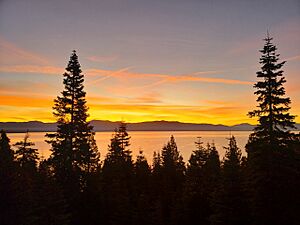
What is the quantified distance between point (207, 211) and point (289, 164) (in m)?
10.1

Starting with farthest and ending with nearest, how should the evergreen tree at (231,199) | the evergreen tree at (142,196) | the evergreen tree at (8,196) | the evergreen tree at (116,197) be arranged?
the evergreen tree at (142,196), the evergreen tree at (116,197), the evergreen tree at (231,199), the evergreen tree at (8,196)

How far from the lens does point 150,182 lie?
31.2m

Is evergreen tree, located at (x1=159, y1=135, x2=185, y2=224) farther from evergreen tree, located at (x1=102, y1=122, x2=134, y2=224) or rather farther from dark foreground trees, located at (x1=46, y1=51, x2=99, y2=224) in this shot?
dark foreground trees, located at (x1=46, y1=51, x2=99, y2=224)

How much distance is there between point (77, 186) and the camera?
68.9 feet

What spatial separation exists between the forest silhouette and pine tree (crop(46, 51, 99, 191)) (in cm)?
7

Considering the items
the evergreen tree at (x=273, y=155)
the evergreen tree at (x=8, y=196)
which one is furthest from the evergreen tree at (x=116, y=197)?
the evergreen tree at (x=273, y=155)

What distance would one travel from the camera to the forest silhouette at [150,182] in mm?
15992

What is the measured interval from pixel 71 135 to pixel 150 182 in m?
12.3

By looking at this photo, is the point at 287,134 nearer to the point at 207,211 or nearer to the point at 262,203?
the point at 262,203

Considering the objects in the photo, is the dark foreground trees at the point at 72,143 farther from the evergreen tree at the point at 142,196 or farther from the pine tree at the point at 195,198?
the pine tree at the point at 195,198

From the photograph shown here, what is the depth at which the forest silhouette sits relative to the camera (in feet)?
52.5

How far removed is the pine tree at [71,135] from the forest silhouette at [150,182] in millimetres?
67

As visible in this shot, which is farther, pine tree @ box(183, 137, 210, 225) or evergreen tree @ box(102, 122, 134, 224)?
pine tree @ box(183, 137, 210, 225)

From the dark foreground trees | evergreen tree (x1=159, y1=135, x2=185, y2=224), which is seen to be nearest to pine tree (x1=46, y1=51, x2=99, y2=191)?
the dark foreground trees
